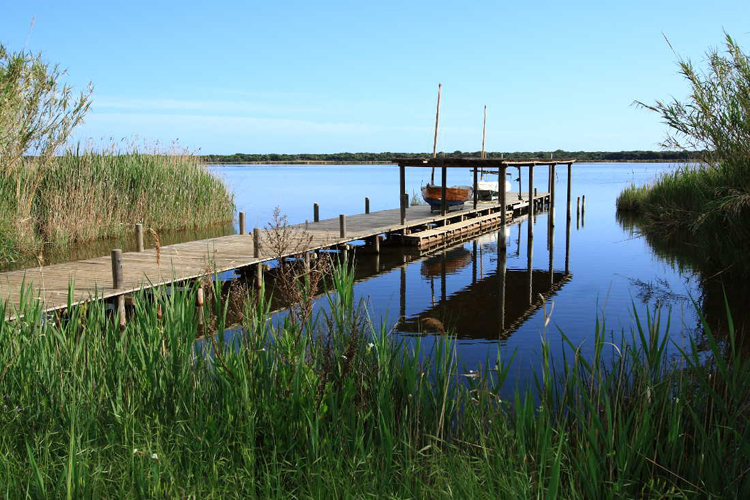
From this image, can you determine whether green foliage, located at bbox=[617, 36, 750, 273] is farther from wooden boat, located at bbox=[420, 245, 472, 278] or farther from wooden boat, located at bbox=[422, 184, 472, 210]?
wooden boat, located at bbox=[422, 184, 472, 210]

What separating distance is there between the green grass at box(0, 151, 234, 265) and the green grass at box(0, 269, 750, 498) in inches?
441

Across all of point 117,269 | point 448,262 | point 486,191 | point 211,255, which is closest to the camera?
point 117,269

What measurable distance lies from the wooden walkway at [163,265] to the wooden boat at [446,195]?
7.37 feet

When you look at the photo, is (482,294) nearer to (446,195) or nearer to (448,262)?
(448,262)

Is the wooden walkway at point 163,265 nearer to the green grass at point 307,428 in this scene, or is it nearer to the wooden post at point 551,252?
the green grass at point 307,428

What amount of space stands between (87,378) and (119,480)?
125cm

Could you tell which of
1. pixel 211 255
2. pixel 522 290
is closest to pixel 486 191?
pixel 522 290

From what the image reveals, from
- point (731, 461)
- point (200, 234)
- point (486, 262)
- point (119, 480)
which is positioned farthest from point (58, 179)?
point (731, 461)

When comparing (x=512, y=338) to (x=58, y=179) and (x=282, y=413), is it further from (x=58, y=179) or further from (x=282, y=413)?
(x=58, y=179)

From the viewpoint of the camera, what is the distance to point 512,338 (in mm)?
10445

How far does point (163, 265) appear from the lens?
12.8 metres

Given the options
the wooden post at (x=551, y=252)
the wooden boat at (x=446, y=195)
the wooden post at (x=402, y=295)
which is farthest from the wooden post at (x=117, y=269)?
the wooden boat at (x=446, y=195)

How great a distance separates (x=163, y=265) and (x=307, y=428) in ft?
30.8

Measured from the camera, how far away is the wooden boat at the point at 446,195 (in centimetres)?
2523
